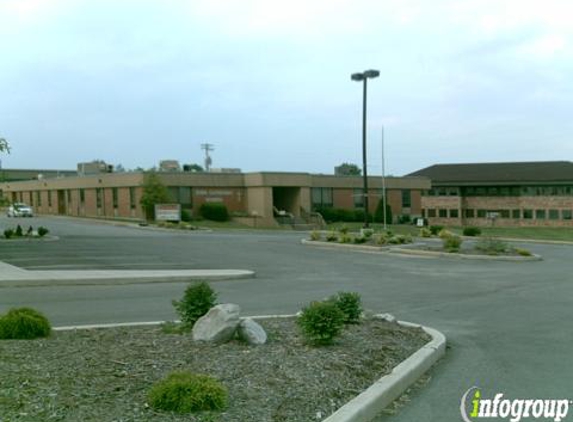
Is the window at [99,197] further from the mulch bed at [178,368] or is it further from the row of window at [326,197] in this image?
the mulch bed at [178,368]

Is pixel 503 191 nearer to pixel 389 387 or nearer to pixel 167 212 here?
pixel 167 212

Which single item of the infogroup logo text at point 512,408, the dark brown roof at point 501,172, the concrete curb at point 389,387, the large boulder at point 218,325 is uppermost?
the dark brown roof at point 501,172

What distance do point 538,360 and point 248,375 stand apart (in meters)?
3.86

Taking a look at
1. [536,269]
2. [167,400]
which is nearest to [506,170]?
[536,269]

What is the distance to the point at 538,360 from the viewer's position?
8.42 meters

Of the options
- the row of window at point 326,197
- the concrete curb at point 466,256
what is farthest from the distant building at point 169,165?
the concrete curb at point 466,256

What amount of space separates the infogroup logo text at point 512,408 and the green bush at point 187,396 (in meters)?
2.18

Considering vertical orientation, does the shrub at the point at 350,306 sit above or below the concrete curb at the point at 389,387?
above

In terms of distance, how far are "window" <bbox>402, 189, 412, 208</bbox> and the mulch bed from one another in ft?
220

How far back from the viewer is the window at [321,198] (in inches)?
2692

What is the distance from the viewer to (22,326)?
840cm

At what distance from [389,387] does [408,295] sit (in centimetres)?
932

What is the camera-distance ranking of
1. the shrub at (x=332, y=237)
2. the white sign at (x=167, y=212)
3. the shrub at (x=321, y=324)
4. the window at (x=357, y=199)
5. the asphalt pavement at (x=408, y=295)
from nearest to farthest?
the asphalt pavement at (x=408, y=295) < the shrub at (x=321, y=324) < the shrub at (x=332, y=237) < the white sign at (x=167, y=212) < the window at (x=357, y=199)

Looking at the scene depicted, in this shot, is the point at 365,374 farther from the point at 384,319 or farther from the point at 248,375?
the point at 384,319
